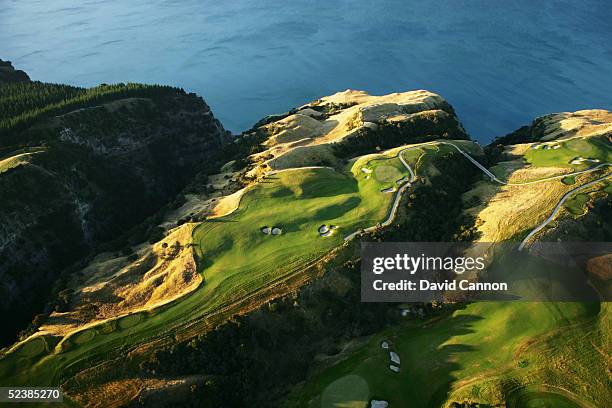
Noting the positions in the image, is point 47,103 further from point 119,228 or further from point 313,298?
point 313,298

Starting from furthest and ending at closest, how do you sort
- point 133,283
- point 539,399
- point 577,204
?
point 577,204 < point 133,283 < point 539,399

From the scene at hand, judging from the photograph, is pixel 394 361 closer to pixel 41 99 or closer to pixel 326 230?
pixel 326 230

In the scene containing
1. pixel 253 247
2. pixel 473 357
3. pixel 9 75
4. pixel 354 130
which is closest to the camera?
pixel 473 357

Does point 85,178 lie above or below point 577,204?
above

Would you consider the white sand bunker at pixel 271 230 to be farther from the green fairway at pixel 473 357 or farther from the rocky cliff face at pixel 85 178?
the rocky cliff face at pixel 85 178

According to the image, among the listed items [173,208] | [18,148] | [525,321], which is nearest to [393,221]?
[525,321]

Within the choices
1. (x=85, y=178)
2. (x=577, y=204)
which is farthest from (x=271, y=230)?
(x=85, y=178)

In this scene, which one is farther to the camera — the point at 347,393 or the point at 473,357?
the point at 473,357
